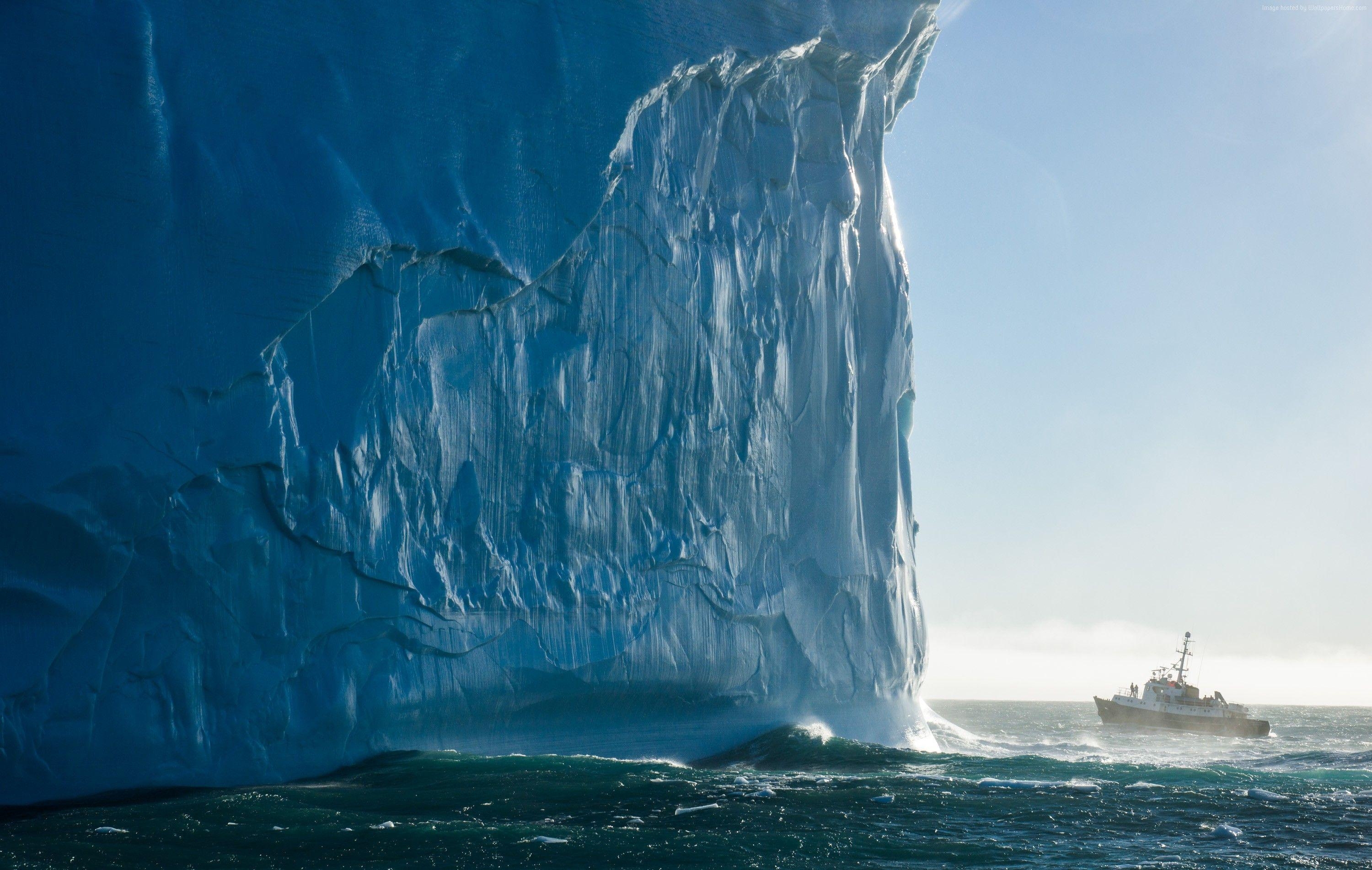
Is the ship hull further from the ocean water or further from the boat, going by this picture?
the ocean water

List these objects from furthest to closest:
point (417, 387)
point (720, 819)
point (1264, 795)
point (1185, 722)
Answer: point (1185, 722) → point (417, 387) → point (1264, 795) → point (720, 819)

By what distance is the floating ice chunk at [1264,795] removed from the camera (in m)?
9.07

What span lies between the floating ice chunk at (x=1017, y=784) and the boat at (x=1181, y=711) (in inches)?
863

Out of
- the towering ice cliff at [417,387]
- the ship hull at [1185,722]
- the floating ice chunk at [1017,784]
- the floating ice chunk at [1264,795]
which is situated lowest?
the ship hull at [1185,722]

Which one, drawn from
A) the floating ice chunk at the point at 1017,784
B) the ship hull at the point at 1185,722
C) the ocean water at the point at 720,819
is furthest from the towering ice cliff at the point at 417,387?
the ship hull at the point at 1185,722

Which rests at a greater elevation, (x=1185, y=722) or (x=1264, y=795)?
(x=1264, y=795)

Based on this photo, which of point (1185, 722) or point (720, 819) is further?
point (1185, 722)

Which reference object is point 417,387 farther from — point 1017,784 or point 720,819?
point 1017,784

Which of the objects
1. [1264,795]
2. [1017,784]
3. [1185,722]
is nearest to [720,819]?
[1017,784]

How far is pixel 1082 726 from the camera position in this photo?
3572 cm

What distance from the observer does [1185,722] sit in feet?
96.9

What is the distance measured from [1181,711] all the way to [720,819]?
1023 inches

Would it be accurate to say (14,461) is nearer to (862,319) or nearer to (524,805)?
(524,805)

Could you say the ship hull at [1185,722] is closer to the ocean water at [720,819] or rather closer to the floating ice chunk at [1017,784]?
the ocean water at [720,819]
